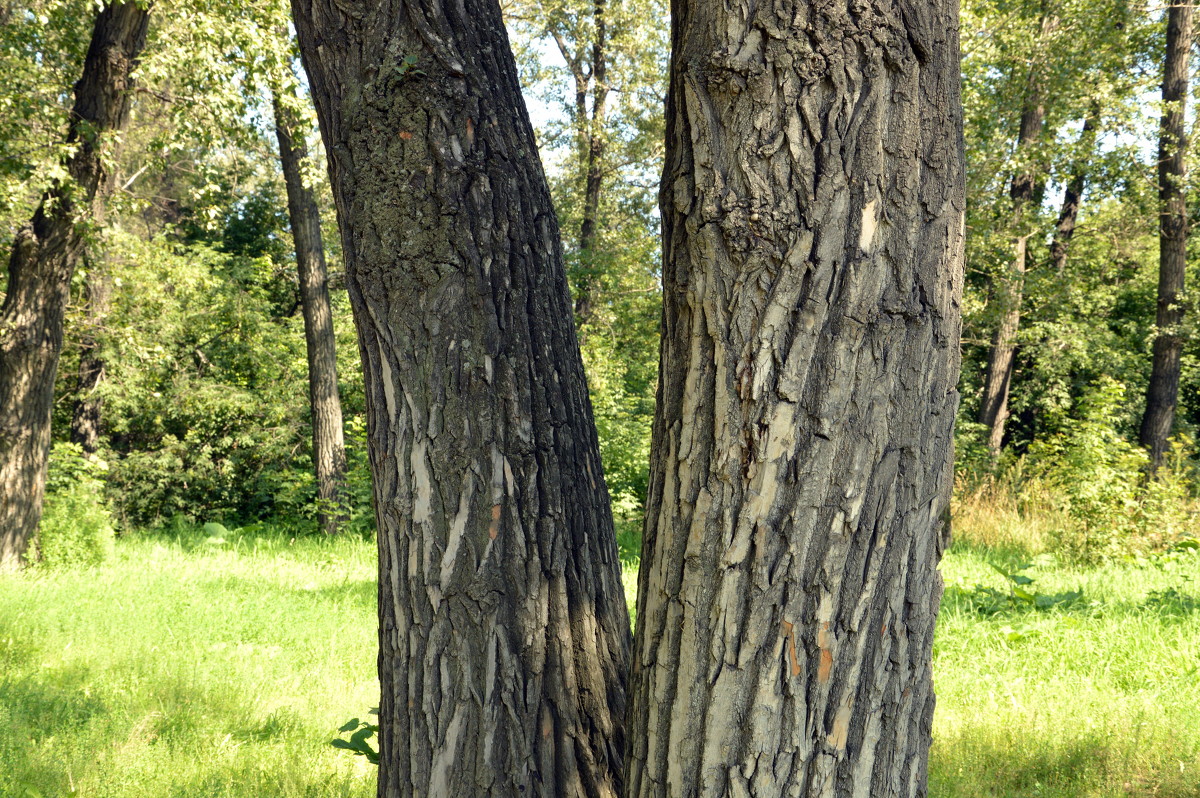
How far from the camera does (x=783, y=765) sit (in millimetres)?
1604

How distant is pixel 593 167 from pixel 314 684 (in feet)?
47.1

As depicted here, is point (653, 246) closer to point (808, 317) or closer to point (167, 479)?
point (167, 479)

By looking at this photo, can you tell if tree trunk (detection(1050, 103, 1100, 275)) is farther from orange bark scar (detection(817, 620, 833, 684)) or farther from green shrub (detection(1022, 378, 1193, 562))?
orange bark scar (detection(817, 620, 833, 684))

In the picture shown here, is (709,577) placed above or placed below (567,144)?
below

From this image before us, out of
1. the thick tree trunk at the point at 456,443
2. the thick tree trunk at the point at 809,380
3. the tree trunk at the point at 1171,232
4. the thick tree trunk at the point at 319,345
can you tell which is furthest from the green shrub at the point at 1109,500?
the thick tree trunk at the point at 319,345

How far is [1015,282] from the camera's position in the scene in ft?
40.6

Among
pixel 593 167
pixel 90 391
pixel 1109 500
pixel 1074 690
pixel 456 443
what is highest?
pixel 593 167

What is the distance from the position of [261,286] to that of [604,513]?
16032 millimetres

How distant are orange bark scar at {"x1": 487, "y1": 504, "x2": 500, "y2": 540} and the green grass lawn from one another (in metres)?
2.13

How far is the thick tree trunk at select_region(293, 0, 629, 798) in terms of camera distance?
213cm

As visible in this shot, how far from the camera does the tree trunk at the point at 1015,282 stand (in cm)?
1120

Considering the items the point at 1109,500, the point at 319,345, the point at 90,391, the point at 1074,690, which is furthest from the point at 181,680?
the point at 90,391

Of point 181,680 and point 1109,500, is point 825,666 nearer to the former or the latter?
point 181,680

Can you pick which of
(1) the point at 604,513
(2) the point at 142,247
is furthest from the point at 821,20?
(2) the point at 142,247
